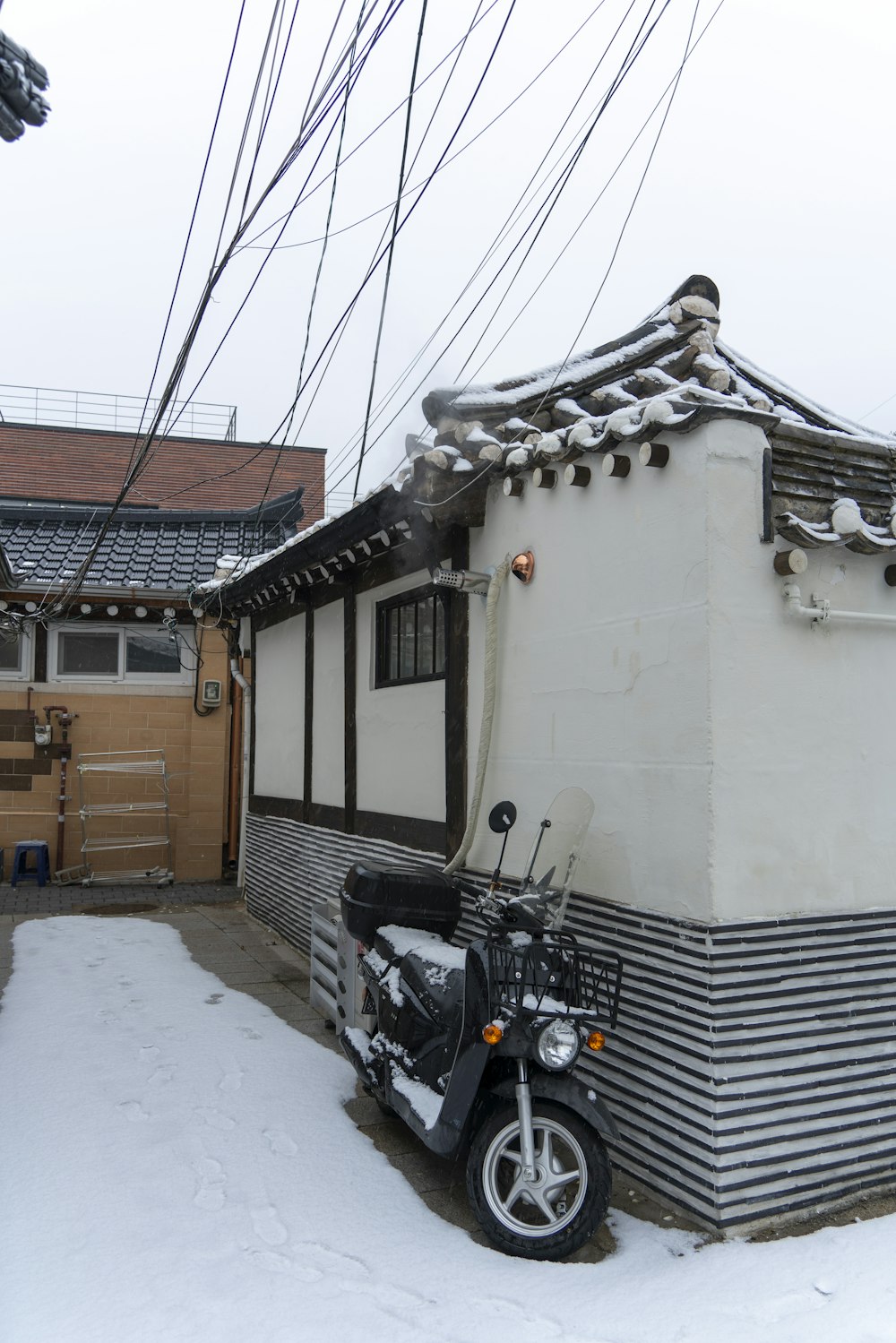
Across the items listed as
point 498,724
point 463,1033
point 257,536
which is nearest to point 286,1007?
point 498,724

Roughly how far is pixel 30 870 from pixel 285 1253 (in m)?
9.80

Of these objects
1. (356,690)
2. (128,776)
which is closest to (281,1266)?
(356,690)

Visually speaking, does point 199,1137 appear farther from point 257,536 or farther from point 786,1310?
point 257,536

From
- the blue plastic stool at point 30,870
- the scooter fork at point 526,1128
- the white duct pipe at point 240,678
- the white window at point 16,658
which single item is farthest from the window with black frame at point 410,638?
the white window at point 16,658

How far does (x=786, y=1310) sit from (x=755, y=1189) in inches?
21.7

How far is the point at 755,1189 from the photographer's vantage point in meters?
3.68

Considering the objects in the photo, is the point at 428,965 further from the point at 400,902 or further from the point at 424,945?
the point at 400,902

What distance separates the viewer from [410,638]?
6.84 meters

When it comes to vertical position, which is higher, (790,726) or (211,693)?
(211,693)

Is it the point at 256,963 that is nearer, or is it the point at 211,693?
the point at 256,963

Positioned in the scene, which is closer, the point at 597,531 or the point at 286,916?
the point at 597,531

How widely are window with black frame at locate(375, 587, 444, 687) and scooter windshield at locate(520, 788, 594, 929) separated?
6.20ft

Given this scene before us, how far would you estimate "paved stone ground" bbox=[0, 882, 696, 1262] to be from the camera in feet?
13.0

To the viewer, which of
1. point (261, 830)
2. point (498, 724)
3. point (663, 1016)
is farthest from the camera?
point (261, 830)
